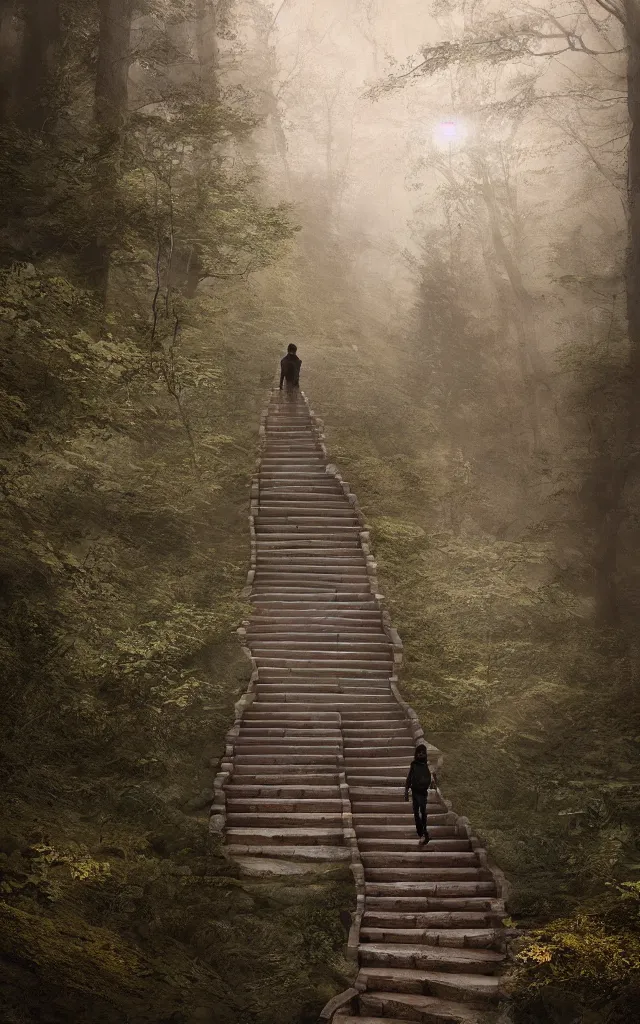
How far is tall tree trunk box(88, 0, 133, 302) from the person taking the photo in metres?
18.4

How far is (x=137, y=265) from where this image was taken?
21.2 meters

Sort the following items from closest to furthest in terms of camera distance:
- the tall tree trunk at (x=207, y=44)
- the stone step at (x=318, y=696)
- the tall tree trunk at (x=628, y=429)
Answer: the stone step at (x=318, y=696)
the tall tree trunk at (x=628, y=429)
the tall tree trunk at (x=207, y=44)

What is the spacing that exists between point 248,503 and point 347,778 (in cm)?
795

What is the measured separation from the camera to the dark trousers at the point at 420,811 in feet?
34.9

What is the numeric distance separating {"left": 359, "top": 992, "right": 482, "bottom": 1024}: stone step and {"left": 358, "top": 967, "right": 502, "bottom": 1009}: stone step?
0.10 metres

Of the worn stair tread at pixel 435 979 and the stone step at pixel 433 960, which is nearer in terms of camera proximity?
the worn stair tread at pixel 435 979

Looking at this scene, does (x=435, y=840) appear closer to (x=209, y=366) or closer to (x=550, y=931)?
(x=550, y=931)

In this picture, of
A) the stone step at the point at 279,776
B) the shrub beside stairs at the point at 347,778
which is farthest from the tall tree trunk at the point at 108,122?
the stone step at the point at 279,776

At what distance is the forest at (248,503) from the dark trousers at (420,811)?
120 centimetres

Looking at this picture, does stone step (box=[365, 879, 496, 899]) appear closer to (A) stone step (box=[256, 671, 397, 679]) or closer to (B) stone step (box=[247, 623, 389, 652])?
(A) stone step (box=[256, 671, 397, 679])

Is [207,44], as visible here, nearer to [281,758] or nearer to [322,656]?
[322,656]

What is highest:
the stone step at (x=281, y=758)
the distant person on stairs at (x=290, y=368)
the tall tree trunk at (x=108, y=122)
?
the tall tree trunk at (x=108, y=122)

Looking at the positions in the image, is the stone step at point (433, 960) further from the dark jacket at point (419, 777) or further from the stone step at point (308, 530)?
the stone step at point (308, 530)

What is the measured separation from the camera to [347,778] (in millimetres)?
12297
